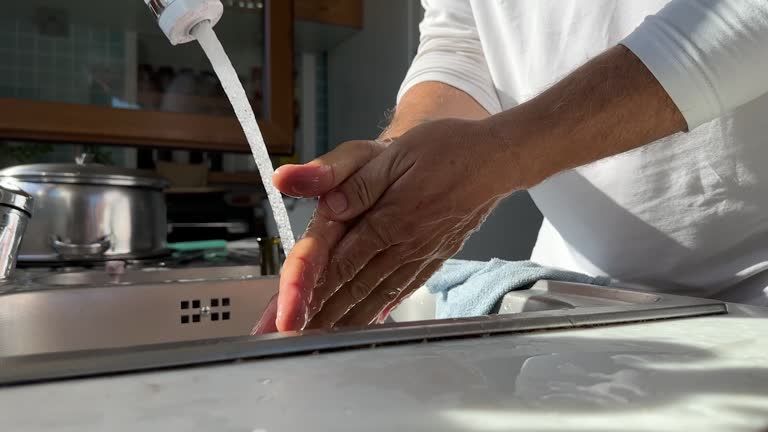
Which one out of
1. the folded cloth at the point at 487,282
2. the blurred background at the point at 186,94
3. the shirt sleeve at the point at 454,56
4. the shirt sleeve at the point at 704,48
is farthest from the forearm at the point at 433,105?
the blurred background at the point at 186,94

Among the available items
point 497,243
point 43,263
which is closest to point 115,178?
point 43,263

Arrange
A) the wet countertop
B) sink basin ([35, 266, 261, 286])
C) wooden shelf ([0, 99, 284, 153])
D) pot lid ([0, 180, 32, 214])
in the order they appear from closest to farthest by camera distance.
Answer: the wet countertop, pot lid ([0, 180, 32, 214]), sink basin ([35, 266, 261, 286]), wooden shelf ([0, 99, 284, 153])

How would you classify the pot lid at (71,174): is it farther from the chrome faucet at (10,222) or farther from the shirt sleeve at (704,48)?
the shirt sleeve at (704,48)

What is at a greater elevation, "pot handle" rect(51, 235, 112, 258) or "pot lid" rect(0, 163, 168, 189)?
"pot lid" rect(0, 163, 168, 189)

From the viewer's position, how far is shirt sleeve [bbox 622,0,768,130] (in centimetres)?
34

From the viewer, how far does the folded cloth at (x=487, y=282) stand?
49 cm

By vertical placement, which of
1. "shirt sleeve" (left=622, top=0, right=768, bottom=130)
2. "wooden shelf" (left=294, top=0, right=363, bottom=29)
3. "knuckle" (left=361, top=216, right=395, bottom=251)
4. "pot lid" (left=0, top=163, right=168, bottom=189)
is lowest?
"knuckle" (left=361, top=216, right=395, bottom=251)

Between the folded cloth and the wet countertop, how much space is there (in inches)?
8.4

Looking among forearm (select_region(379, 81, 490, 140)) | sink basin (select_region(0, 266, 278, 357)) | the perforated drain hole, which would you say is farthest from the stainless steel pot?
forearm (select_region(379, 81, 490, 140))

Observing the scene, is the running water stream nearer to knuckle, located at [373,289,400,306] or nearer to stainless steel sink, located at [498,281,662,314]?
knuckle, located at [373,289,400,306]

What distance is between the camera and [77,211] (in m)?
0.74

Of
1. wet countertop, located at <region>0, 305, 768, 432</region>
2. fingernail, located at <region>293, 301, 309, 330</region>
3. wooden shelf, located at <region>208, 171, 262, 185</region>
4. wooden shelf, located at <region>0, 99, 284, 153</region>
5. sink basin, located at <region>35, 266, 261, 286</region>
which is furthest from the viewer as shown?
wooden shelf, located at <region>208, 171, 262, 185</region>

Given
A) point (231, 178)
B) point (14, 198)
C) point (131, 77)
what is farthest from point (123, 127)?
point (14, 198)

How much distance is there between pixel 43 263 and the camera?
0.74m
